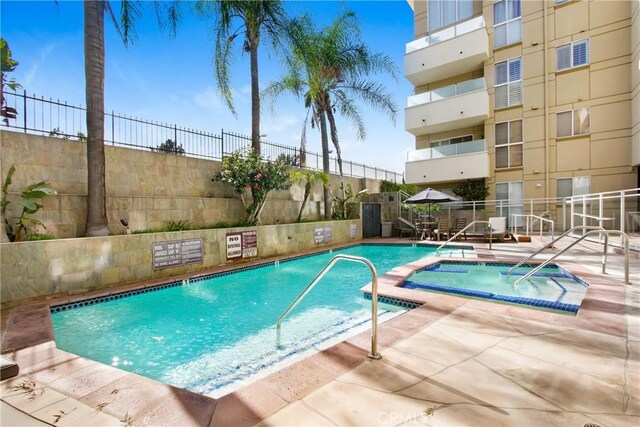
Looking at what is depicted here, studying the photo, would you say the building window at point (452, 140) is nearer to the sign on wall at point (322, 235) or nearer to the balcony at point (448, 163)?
the balcony at point (448, 163)

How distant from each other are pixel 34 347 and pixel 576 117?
2000cm

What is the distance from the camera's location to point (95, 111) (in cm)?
732

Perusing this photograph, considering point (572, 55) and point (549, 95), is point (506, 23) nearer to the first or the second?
point (572, 55)

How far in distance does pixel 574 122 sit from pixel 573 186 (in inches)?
119

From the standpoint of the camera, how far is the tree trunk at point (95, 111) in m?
7.16

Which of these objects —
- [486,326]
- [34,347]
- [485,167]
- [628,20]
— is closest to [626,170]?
[485,167]

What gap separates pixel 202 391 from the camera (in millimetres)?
3338

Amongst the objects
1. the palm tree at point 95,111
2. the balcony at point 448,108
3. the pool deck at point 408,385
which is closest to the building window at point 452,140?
the balcony at point 448,108

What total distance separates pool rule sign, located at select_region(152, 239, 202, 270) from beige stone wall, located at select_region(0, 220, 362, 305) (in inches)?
4.6

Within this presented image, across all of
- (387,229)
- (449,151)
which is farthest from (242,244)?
(449,151)

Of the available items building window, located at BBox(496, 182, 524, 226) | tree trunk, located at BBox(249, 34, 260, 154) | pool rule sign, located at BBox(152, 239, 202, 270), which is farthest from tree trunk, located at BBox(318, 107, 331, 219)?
building window, located at BBox(496, 182, 524, 226)

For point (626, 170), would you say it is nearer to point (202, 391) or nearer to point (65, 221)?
point (202, 391)

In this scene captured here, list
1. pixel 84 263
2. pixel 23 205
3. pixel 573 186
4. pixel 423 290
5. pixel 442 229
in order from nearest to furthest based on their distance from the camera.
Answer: pixel 23 205
pixel 423 290
pixel 84 263
pixel 573 186
pixel 442 229

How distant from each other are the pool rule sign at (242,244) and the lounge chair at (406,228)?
887cm
